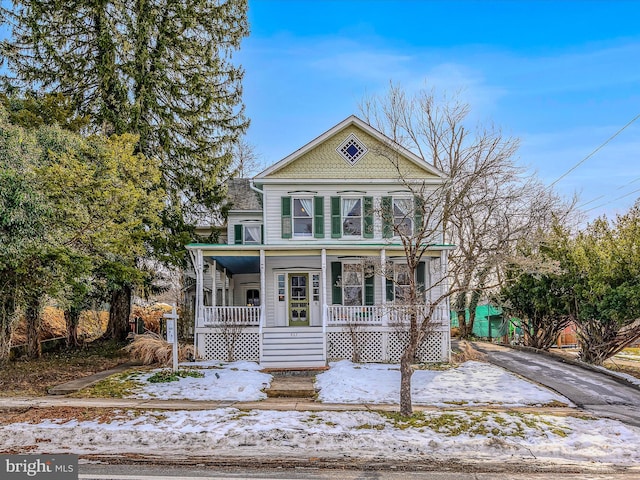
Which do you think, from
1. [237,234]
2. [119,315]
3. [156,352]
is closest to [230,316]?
[156,352]

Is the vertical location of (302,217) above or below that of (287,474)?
above

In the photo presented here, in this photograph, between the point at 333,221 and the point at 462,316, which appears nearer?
the point at 333,221

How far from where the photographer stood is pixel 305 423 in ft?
25.7

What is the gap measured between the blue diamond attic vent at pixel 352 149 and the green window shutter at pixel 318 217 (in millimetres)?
1860

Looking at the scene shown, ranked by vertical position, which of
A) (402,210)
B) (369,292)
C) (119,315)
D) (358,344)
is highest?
(402,210)

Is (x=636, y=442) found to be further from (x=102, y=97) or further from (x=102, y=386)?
(x=102, y=97)

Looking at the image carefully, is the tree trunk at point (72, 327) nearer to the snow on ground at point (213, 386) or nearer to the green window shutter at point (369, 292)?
the snow on ground at point (213, 386)

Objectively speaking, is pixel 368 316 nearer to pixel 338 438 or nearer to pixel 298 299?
pixel 298 299

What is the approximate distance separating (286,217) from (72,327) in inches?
371

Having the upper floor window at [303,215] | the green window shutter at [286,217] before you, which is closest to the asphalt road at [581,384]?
the upper floor window at [303,215]

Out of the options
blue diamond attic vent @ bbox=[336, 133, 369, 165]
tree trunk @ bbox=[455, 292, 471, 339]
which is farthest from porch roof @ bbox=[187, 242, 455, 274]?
tree trunk @ bbox=[455, 292, 471, 339]

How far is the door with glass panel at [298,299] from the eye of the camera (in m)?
17.9

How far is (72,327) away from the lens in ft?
60.5

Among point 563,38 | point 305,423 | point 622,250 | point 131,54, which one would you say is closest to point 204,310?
point 305,423
